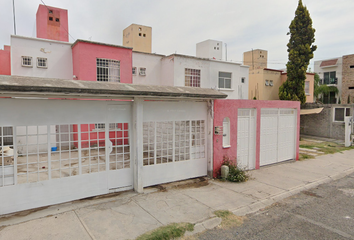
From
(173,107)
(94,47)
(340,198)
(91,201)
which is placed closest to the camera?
(91,201)

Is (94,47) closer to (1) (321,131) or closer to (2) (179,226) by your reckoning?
(2) (179,226)

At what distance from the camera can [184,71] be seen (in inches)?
733

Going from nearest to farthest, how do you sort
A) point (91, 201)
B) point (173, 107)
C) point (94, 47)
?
point (91, 201) < point (173, 107) < point (94, 47)

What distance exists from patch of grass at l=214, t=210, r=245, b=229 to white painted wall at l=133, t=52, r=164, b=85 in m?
14.8

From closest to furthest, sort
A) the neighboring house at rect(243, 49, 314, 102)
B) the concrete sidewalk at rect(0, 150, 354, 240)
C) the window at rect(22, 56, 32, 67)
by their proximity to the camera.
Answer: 1. the concrete sidewalk at rect(0, 150, 354, 240)
2. the window at rect(22, 56, 32, 67)
3. the neighboring house at rect(243, 49, 314, 102)

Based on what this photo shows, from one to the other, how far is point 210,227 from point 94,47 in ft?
45.3

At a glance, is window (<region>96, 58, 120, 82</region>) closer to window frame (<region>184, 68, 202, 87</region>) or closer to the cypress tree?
window frame (<region>184, 68, 202, 87</region>)

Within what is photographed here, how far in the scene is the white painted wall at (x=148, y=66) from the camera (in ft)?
61.7

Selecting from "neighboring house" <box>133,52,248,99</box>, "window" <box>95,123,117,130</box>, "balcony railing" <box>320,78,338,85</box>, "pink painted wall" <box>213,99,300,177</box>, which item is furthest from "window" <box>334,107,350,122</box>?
"balcony railing" <box>320,78,338,85</box>

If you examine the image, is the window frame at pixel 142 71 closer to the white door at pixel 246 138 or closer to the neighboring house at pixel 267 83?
the white door at pixel 246 138

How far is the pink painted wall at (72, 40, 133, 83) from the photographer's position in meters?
14.8

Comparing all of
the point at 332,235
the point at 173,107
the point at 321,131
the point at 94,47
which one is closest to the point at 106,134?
the point at 173,107

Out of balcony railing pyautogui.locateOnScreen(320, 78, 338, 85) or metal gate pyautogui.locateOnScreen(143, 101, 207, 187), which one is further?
balcony railing pyautogui.locateOnScreen(320, 78, 338, 85)

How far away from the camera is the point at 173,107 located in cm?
768
